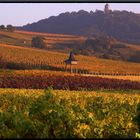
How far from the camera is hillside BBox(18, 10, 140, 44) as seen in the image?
506ft

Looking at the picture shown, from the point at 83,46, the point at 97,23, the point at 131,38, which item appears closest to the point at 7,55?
the point at 83,46

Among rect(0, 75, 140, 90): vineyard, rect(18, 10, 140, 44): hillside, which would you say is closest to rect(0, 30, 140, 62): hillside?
rect(18, 10, 140, 44): hillside

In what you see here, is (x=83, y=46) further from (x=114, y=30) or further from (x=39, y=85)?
(x=39, y=85)

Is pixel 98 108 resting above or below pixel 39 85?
above

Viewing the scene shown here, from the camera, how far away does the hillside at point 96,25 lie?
6069 inches

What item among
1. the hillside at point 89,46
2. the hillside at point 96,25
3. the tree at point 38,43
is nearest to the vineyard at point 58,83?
the hillside at point 89,46

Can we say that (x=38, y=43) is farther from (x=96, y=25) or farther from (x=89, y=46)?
(x=96, y=25)

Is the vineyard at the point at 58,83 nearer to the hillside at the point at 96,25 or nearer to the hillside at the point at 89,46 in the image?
the hillside at the point at 89,46

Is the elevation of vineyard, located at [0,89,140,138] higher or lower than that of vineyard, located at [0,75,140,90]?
higher

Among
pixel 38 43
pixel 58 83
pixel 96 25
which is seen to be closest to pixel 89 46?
pixel 38 43

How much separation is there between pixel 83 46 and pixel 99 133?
345ft

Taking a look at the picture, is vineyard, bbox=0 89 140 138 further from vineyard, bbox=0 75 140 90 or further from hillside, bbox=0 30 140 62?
hillside, bbox=0 30 140 62

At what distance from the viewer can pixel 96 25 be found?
160 m

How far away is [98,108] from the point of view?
35.4ft
